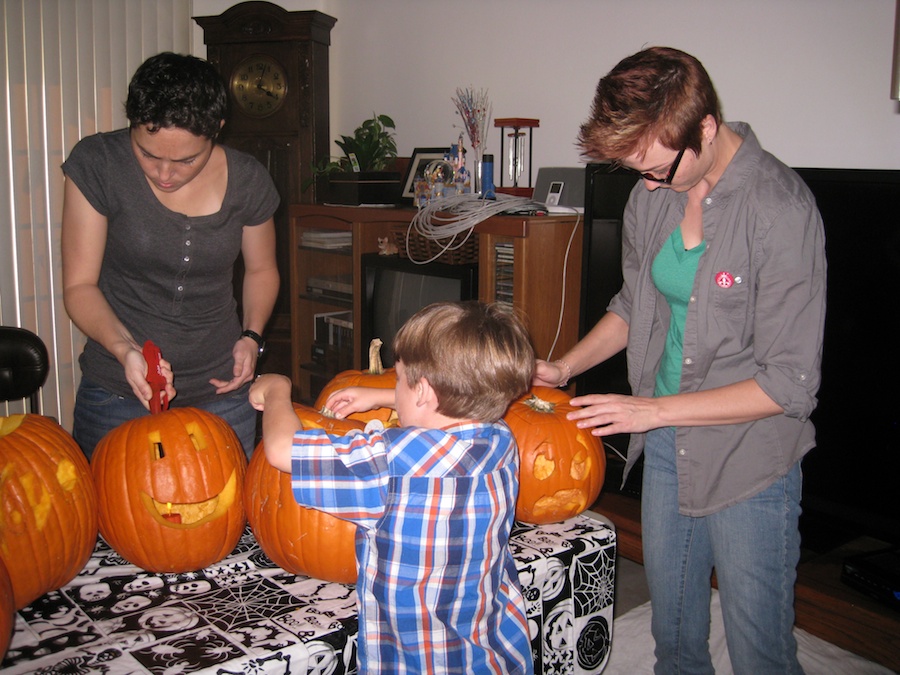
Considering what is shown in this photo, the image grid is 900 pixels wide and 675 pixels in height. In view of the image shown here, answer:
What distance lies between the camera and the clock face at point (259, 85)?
4020 millimetres

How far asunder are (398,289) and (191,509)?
2261mm

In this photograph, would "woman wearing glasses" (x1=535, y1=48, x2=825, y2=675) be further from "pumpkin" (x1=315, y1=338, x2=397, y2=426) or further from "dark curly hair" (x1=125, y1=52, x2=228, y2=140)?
"dark curly hair" (x1=125, y1=52, x2=228, y2=140)

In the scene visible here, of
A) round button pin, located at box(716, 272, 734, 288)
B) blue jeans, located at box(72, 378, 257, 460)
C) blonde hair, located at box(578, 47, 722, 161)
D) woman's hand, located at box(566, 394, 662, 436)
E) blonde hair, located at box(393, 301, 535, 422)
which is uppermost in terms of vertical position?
blonde hair, located at box(578, 47, 722, 161)

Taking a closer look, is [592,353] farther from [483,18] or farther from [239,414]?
[483,18]

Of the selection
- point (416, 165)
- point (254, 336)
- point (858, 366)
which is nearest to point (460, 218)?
point (416, 165)

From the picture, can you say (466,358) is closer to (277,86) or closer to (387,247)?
(387,247)

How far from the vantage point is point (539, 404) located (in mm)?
1478

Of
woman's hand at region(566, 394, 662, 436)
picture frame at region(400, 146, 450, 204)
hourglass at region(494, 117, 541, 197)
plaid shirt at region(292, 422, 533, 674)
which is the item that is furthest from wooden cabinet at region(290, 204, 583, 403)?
plaid shirt at region(292, 422, 533, 674)

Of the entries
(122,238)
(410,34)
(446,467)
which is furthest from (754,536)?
(410,34)

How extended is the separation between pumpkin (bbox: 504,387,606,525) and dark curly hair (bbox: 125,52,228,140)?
2.75 feet

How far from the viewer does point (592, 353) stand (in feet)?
5.33

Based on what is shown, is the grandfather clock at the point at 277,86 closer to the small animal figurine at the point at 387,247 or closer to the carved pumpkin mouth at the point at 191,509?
the small animal figurine at the point at 387,247

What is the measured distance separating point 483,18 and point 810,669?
2944 mm

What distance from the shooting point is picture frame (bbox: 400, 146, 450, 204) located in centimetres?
358
